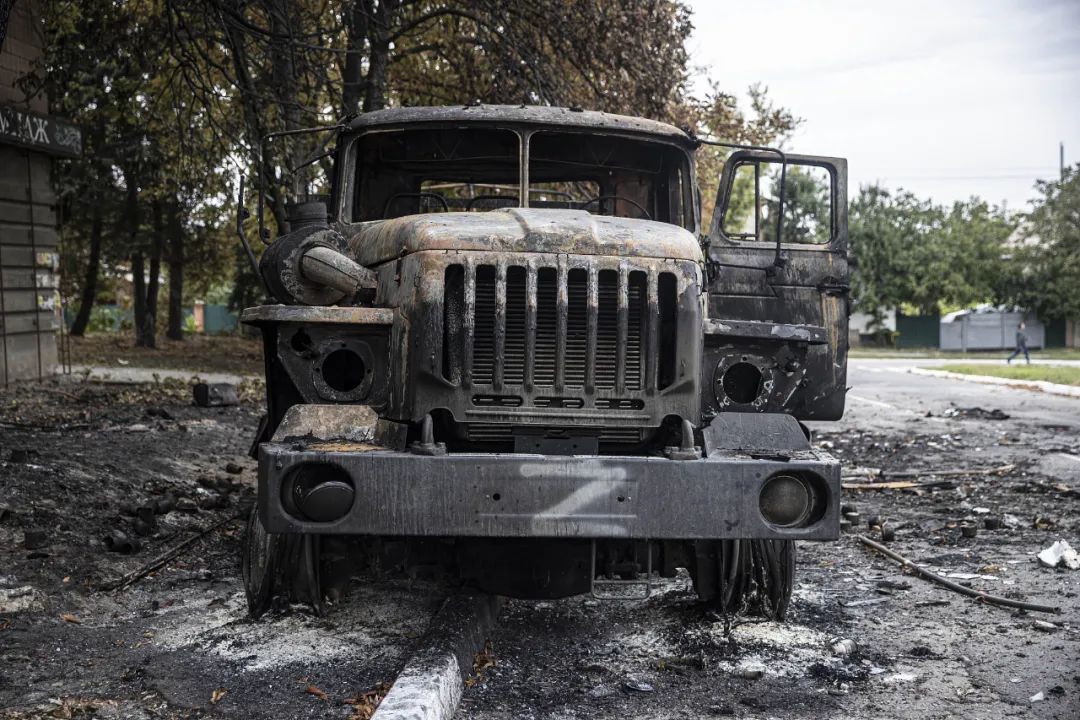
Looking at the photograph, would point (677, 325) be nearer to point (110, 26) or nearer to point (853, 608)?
point (853, 608)

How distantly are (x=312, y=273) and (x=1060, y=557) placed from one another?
452 cm

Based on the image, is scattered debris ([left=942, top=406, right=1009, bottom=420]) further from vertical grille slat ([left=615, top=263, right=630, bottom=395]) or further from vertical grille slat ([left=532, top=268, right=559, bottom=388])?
vertical grille slat ([left=532, top=268, right=559, bottom=388])

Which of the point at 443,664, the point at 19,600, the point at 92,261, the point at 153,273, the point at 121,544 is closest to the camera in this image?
the point at 443,664

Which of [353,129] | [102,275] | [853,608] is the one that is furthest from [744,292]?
[102,275]

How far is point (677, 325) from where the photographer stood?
4531mm

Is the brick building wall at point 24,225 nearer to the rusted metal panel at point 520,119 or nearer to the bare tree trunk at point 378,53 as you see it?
the bare tree trunk at point 378,53

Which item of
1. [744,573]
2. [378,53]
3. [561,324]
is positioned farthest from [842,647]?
[378,53]

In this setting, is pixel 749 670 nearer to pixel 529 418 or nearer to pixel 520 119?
pixel 529 418

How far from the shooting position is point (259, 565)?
16.2 feet

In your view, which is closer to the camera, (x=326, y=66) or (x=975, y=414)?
(x=326, y=66)

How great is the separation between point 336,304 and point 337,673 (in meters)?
1.62

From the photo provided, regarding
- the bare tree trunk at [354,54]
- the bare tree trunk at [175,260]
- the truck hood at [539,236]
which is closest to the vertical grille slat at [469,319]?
the truck hood at [539,236]

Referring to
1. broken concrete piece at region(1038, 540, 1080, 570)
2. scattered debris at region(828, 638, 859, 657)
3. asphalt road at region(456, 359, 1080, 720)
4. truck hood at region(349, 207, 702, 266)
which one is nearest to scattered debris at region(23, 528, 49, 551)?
asphalt road at region(456, 359, 1080, 720)

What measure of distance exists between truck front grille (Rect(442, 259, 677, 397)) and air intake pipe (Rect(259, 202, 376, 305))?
2.09ft
